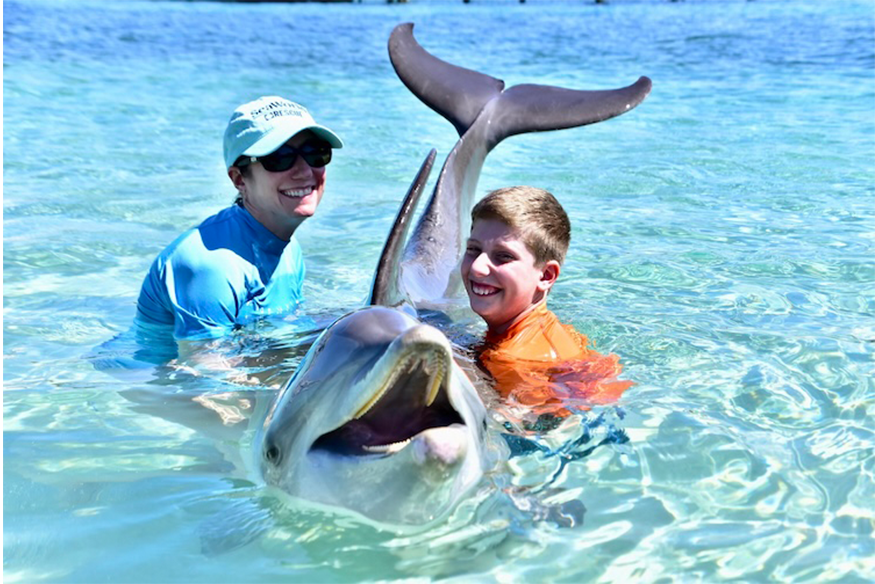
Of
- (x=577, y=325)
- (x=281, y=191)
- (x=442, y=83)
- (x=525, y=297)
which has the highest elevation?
(x=442, y=83)

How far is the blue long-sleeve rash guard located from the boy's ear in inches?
56.8

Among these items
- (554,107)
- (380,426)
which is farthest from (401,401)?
(554,107)

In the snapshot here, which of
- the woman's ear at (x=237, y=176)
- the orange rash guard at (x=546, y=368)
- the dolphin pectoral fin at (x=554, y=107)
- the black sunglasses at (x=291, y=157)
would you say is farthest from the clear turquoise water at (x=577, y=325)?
the dolphin pectoral fin at (x=554, y=107)

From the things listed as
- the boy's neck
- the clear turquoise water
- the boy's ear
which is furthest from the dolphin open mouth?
the boy's ear

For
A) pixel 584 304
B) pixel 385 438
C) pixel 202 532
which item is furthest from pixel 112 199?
pixel 385 438

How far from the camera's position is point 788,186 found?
941cm

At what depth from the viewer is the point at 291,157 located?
5012 millimetres

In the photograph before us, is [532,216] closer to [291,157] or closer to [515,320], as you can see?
[515,320]

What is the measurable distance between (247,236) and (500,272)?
1.40 meters

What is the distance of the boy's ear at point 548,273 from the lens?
15.1 ft

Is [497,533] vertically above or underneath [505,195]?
underneath

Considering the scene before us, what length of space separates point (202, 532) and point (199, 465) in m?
0.57

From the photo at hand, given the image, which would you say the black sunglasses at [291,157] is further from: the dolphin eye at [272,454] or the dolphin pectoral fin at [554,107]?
the dolphin eye at [272,454]

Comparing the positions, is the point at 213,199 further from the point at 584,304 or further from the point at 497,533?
the point at 497,533
